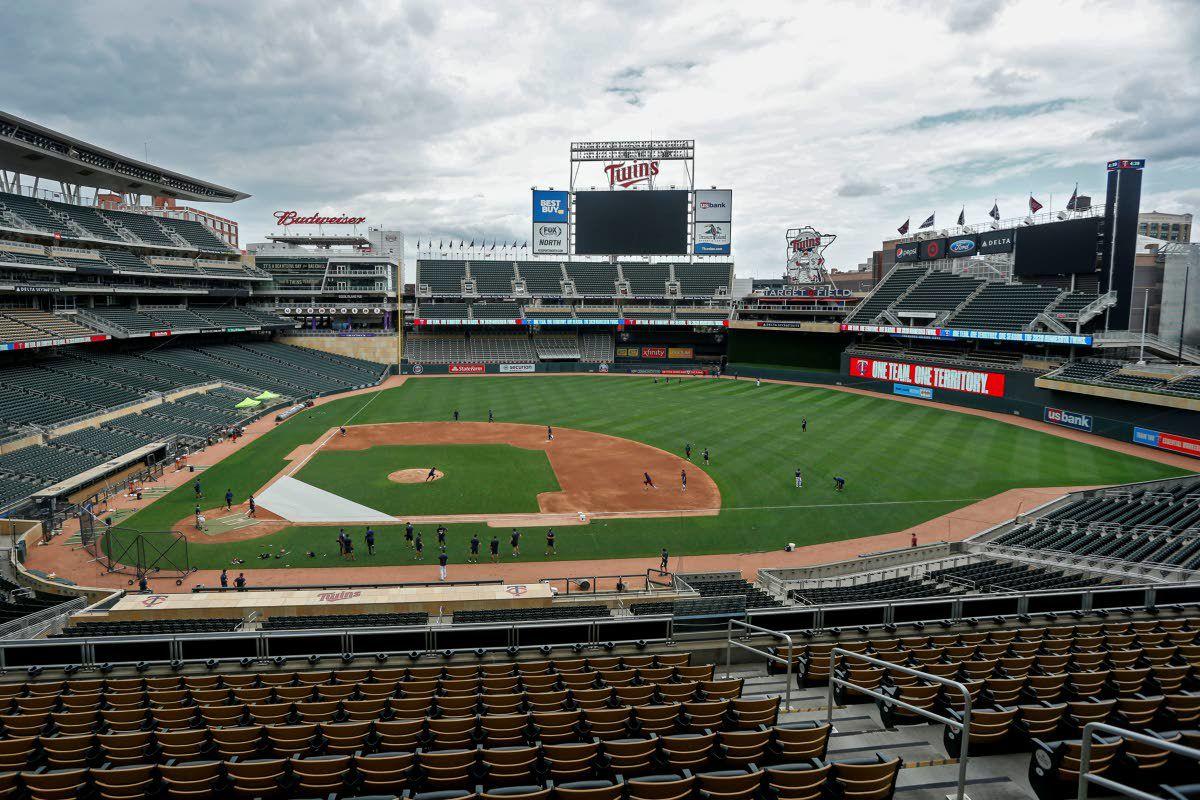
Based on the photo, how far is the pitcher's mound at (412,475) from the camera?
3394 centimetres

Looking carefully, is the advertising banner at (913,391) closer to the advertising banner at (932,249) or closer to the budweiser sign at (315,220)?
the advertising banner at (932,249)

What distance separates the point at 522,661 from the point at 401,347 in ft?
236

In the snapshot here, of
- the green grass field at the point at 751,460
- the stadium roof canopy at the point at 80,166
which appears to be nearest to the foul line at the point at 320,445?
the green grass field at the point at 751,460

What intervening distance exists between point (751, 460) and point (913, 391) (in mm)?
28797

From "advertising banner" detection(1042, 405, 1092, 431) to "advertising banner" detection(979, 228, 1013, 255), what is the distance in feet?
63.4

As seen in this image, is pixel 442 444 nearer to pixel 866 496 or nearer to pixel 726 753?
pixel 866 496

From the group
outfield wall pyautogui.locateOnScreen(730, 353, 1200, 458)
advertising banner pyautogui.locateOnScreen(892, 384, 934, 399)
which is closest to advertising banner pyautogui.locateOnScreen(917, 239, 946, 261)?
outfield wall pyautogui.locateOnScreen(730, 353, 1200, 458)

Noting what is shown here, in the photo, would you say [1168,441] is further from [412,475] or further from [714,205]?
[714,205]

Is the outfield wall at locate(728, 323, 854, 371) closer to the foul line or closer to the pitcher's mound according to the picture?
the foul line

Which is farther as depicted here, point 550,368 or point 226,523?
point 550,368

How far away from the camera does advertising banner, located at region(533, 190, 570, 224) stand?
82188 millimetres

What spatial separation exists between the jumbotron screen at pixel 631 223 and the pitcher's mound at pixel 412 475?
52524mm

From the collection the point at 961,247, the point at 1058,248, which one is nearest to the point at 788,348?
the point at 961,247

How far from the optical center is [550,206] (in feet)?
270
